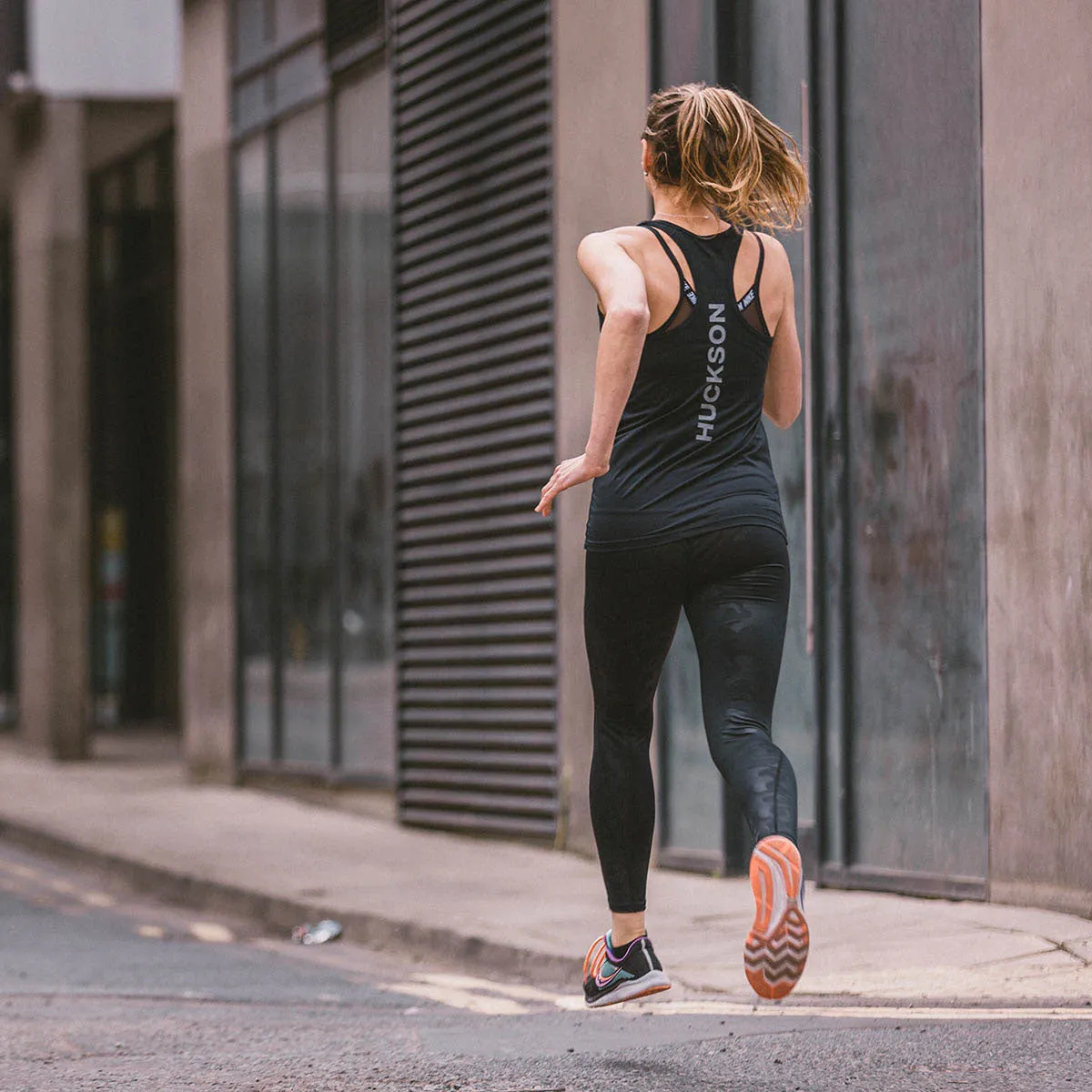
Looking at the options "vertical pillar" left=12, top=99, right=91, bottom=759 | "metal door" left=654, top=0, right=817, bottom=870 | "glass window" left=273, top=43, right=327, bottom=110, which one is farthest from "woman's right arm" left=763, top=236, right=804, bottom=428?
"vertical pillar" left=12, top=99, right=91, bottom=759

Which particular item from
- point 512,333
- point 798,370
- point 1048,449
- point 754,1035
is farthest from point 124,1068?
point 512,333

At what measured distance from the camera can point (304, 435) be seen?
1237cm

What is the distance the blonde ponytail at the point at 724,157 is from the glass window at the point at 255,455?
8.72 m

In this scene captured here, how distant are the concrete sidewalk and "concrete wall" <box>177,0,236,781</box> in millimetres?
941

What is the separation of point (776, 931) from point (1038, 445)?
3288 mm

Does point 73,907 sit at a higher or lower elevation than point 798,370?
lower

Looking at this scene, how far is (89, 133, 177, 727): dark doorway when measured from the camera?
18875 millimetres

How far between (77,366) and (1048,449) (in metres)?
11.1

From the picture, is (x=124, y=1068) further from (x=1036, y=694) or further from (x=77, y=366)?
(x=77, y=366)

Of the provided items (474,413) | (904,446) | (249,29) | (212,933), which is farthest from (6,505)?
(904,446)

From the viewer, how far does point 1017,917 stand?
634 centimetres

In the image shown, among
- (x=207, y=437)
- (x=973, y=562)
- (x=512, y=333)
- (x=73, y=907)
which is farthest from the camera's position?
(x=207, y=437)

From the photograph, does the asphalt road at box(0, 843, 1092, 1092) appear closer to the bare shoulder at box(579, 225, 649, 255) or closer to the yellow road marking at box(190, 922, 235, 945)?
the yellow road marking at box(190, 922, 235, 945)

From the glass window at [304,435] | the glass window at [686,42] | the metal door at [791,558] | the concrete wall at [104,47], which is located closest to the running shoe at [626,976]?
the metal door at [791,558]
